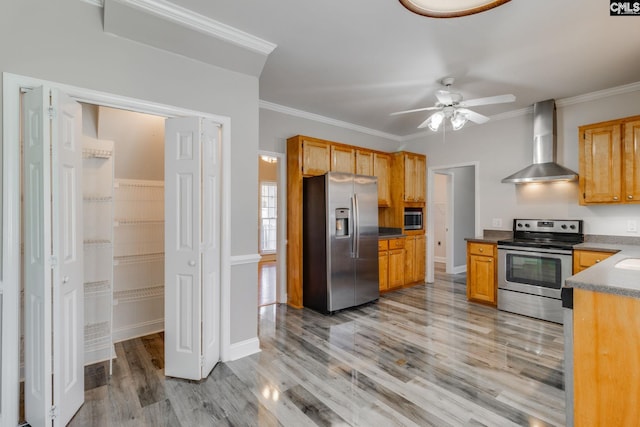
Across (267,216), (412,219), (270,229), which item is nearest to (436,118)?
(412,219)

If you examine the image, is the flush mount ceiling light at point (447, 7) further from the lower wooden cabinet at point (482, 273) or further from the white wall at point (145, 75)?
the lower wooden cabinet at point (482, 273)

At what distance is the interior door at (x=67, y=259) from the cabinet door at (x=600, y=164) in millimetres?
5186

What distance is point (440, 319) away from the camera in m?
3.70

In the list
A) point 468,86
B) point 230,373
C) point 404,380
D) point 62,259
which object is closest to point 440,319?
point 404,380

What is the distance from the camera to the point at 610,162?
349cm

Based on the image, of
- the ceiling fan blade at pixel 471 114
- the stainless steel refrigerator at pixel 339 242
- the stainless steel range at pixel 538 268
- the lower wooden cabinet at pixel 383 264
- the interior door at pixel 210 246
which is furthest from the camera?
the lower wooden cabinet at pixel 383 264

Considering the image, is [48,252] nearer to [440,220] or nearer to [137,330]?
[137,330]

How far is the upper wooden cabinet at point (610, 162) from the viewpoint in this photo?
333 centimetres

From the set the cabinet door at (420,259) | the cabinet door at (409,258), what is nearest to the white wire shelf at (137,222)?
the cabinet door at (409,258)

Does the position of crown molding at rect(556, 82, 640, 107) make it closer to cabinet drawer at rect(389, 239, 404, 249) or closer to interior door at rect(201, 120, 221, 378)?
cabinet drawer at rect(389, 239, 404, 249)

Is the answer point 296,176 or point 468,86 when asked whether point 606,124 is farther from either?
point 296,176

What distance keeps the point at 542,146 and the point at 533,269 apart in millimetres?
1691

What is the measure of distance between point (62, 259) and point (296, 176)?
9.31 feet

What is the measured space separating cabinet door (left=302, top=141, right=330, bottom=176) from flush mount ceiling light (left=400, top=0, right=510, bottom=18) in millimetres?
2363
